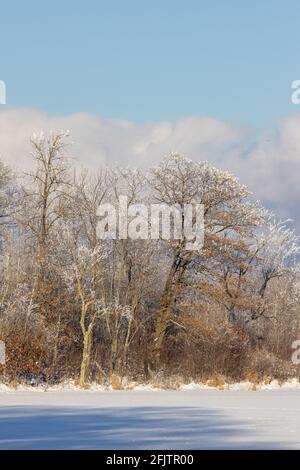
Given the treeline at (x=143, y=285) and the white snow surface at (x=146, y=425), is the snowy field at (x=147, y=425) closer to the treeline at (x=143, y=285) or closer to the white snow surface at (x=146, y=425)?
Answer: the white snow surface at (x=146, y=425)

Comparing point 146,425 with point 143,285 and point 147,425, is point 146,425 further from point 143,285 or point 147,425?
point 143,285

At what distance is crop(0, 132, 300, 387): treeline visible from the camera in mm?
33062

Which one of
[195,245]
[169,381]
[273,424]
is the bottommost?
[169,381]

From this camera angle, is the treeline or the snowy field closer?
the snowy field

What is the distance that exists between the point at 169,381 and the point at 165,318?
4316 millimetres

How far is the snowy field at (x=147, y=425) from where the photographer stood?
11.5 metres

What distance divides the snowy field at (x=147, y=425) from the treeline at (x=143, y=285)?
1281 centimetres

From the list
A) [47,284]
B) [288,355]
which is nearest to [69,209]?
[47,284]

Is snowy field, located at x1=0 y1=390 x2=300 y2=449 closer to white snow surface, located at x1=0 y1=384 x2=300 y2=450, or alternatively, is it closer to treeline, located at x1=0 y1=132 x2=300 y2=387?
white snow surface, located at x1=0 y1=384 x2=300 y2=450

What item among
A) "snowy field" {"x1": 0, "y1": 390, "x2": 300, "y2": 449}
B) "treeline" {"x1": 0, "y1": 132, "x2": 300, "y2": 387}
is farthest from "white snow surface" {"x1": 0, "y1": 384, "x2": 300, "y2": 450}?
"treeline" {"x1": 0, "y1": 132, "x2": 300, "y2": 387}

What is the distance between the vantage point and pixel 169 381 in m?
31.0

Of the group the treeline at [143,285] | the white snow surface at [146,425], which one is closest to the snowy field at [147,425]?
the white snow surface at [146,425]

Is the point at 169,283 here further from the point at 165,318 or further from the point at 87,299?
the point at 87,299

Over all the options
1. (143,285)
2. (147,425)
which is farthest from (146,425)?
(143,285)
